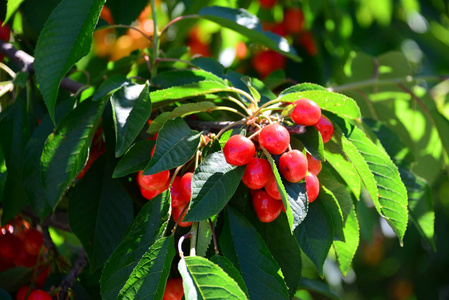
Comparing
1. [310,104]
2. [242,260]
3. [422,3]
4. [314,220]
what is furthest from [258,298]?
[422,3]

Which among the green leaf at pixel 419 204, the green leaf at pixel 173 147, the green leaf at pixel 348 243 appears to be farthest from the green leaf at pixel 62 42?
the green leaf at pixel 419 204

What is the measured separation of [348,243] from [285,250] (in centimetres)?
12

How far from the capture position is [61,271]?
3.62ft

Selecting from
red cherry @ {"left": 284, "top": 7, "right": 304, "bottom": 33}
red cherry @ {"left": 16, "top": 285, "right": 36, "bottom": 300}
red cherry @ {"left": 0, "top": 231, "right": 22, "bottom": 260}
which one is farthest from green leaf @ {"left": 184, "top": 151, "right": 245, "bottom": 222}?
red cherry @ {"left": 284, "top": 7, "right": 304, "bottom": 33}

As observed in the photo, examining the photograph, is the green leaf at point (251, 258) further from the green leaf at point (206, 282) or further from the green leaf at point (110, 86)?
the green leaf at point (110, 86)

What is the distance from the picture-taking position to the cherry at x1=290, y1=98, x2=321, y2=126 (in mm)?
771

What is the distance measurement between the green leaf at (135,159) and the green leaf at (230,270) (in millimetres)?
204

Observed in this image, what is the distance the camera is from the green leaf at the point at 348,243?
88cm

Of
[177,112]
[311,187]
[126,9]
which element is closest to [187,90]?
[177,112]

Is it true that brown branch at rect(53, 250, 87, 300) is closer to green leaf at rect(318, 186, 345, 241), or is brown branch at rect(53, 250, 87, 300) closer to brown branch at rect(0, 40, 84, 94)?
brown branch at rect(0, 40, 84, 94)

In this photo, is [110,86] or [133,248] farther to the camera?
[110,86]

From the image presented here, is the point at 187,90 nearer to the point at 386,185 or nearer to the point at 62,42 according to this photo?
the point at 62,42

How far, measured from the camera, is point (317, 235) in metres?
0.79

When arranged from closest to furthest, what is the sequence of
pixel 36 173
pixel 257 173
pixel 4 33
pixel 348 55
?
pixel 257 173 < pixel 36 173 < pixel 4 33 < pixel 348 55
